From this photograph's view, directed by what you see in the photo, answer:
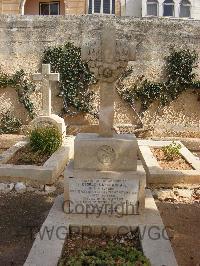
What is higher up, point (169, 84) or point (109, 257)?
point (169, 84)

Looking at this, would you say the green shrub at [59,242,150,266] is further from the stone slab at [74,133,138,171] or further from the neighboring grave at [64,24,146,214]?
the stone slab at [74,133,138,171]

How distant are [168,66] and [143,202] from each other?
848 centimetres

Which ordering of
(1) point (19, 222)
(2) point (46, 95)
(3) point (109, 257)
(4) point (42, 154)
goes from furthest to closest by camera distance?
(2) point (46, 95)
(4) point (42, 154)
(1) point (19, 222)
(3) point (109, 257)

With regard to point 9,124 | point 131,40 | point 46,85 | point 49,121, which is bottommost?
point 9,124

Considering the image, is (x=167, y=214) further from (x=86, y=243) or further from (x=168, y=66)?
(x=168, y=66)

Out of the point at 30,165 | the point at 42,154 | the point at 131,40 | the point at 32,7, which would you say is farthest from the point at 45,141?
the point at 32,7

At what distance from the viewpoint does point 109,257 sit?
382 centimetres

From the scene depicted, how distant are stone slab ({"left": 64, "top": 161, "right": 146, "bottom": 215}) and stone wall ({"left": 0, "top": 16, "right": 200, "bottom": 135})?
788 cm

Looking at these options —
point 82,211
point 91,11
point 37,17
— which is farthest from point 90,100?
point 82,211

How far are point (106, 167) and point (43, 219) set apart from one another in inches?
52.6

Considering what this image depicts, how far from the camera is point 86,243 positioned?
177 inches

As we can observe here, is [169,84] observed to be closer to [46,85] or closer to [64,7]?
[46,85]

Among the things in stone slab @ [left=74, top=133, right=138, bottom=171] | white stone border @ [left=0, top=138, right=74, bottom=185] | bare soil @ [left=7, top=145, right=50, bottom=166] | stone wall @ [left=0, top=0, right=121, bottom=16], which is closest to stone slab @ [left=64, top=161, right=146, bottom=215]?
stone slab @ [left=74, top=133, right=138, bottom=171]

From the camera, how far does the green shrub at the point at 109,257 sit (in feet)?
12.1
